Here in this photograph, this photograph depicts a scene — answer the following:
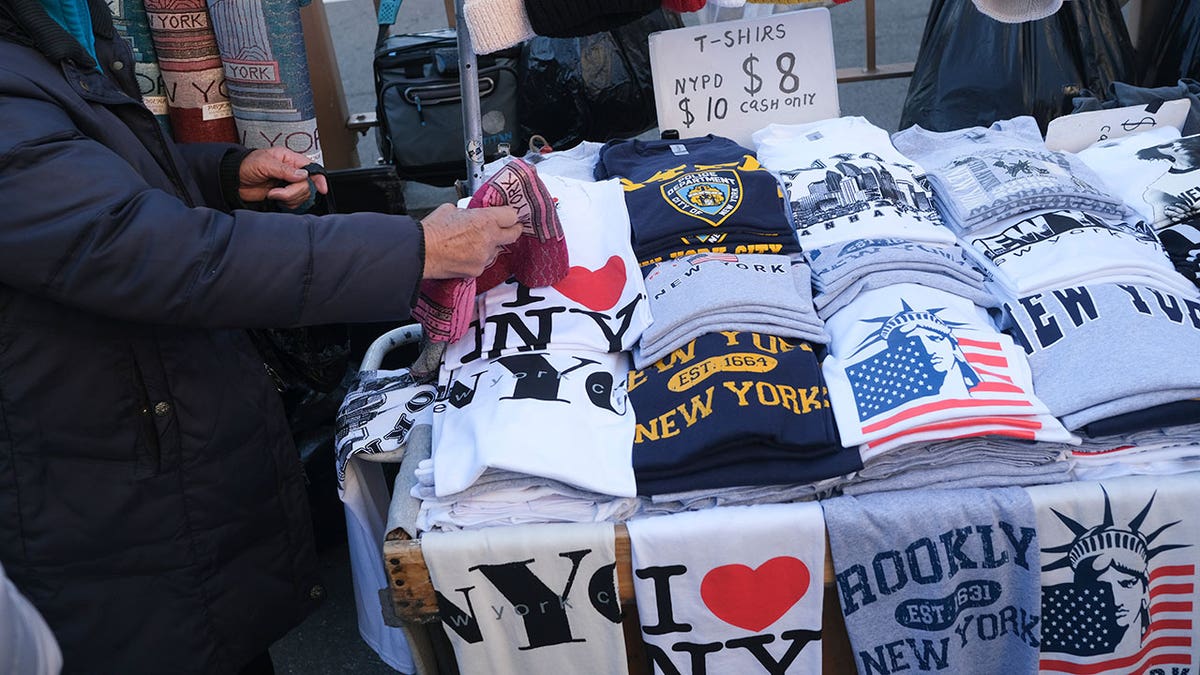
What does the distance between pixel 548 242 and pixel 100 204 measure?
783 mm

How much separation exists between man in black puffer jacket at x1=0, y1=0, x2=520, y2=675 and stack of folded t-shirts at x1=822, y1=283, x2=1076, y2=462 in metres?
0.67

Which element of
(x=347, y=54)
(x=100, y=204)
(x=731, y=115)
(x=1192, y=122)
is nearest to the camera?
(x=100, y=204)

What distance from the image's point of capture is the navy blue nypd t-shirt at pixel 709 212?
193 centimetres

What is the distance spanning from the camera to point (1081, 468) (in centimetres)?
159

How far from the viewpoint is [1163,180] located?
203cm

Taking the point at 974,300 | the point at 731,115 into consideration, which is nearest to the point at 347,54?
the point at 731,115

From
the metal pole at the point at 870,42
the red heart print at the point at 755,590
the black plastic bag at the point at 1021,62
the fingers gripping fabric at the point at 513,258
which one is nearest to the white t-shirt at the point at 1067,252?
the red heart print at the point at 755,590

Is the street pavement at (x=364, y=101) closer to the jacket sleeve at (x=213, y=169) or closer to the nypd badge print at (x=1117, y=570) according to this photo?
the jacket sleeve at (x=213, y=169)

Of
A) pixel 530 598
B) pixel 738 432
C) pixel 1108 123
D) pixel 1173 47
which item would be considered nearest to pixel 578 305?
pixel 738 432

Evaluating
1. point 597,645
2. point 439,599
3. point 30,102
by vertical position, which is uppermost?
point 30,102

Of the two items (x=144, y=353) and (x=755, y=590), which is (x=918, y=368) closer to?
(x=755, y=590)

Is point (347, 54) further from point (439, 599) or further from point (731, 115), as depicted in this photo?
point (439, 599)

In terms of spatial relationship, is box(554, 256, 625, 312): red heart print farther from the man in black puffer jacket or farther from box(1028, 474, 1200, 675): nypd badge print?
box(1028, 474, 1200, 675): nypd badge print

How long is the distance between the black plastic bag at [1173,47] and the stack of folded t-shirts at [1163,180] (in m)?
0.92
